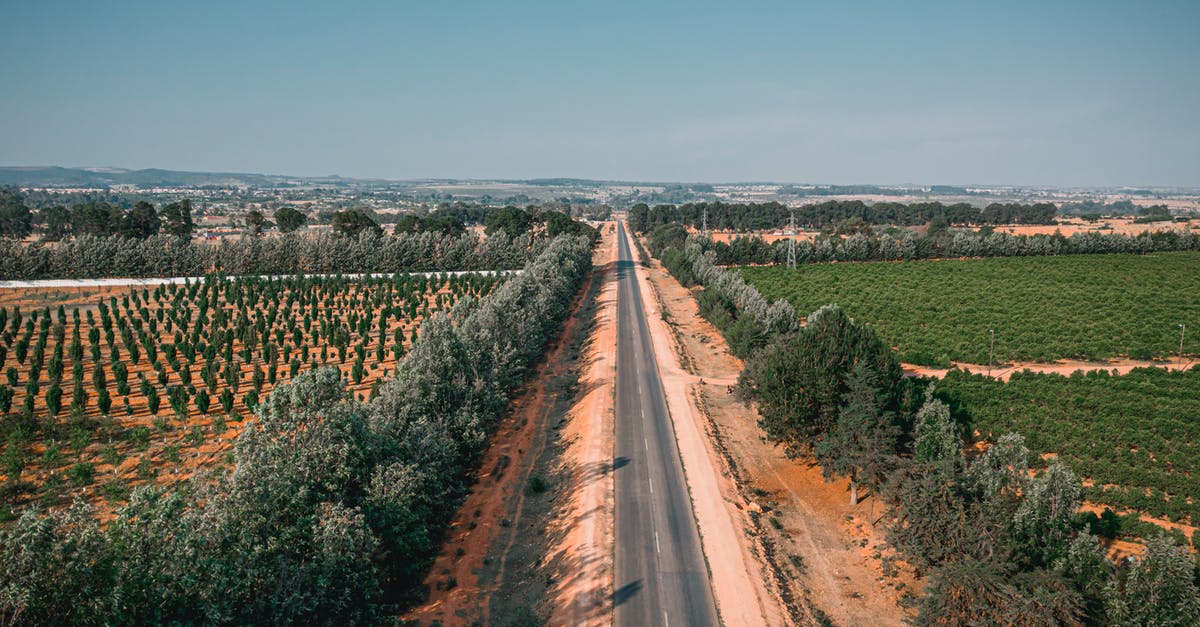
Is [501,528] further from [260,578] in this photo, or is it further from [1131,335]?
[1131,335]

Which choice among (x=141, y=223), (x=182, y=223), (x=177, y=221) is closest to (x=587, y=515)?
(x=177, y=221)

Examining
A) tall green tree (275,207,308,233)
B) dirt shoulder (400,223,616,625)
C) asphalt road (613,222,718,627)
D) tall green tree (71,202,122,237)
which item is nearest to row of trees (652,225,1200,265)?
asphalt road (613,222,718,627)

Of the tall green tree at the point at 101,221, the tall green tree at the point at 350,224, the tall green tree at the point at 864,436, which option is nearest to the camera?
the tall green tree at the point at 864,436

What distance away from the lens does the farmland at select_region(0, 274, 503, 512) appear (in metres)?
37.1

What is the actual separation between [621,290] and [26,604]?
92.3 meters

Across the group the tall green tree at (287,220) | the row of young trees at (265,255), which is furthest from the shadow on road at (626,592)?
the tall green tree at (287,220)

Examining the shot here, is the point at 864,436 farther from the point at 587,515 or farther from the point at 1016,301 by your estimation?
the point at 1016,301

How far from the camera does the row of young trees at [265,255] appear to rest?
325 ft

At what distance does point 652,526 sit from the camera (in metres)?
33.1

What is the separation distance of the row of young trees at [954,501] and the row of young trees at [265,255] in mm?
80767

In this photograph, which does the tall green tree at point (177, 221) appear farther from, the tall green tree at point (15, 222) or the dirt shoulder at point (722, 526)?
the dirt shoulder at point (722, 526)

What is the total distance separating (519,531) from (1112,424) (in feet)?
123

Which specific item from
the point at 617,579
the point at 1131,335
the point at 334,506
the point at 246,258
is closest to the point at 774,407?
the point at 617,579

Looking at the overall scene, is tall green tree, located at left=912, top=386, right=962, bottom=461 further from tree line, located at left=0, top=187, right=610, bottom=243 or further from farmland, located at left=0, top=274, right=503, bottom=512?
tree line, located at left=0, top=187, right=610, bottom=243
